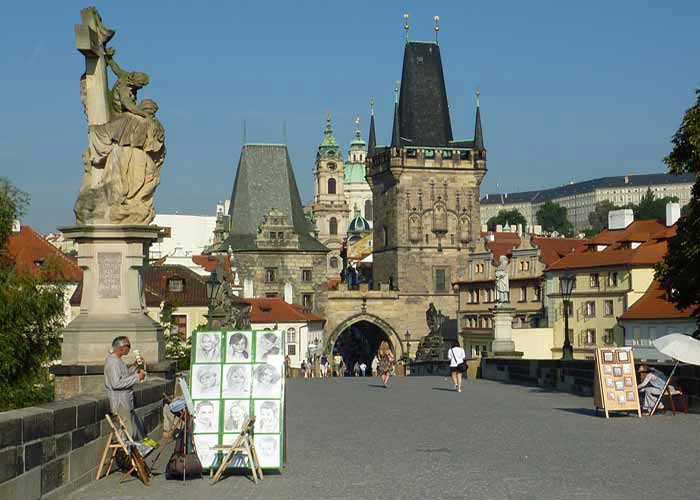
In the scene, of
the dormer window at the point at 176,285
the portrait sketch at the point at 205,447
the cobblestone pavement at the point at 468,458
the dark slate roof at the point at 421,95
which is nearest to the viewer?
the cobblestone pavement at the point at 468,458

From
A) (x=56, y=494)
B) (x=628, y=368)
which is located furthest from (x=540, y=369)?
(x=56, y=494)

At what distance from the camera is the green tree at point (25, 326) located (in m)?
25.9

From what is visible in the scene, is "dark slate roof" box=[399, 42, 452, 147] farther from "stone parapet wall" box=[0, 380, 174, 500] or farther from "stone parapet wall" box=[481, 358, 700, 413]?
"stone parapet wall" box=[0, 380, 174, 500]

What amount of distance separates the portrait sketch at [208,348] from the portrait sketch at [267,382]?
1.37 ft

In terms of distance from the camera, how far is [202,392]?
480 inches

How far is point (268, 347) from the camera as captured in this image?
12.3m

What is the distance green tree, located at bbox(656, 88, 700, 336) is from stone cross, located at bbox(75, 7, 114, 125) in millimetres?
16595

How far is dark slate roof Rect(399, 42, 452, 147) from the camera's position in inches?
4230

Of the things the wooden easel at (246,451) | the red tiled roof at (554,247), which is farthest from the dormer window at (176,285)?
the wooden easel at (246,451)

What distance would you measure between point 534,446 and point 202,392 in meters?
4.37

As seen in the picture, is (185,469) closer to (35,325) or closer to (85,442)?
(85,442)

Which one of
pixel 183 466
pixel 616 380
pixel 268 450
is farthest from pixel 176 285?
pixel 183 466

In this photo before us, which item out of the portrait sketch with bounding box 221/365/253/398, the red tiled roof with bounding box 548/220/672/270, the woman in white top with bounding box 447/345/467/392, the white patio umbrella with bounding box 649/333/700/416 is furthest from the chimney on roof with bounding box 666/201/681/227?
the portrait sketch with bounding box 221/365/253/398

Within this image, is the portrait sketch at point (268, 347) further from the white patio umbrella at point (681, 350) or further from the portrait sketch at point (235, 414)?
the white patio umbrella at point (681, 350)
